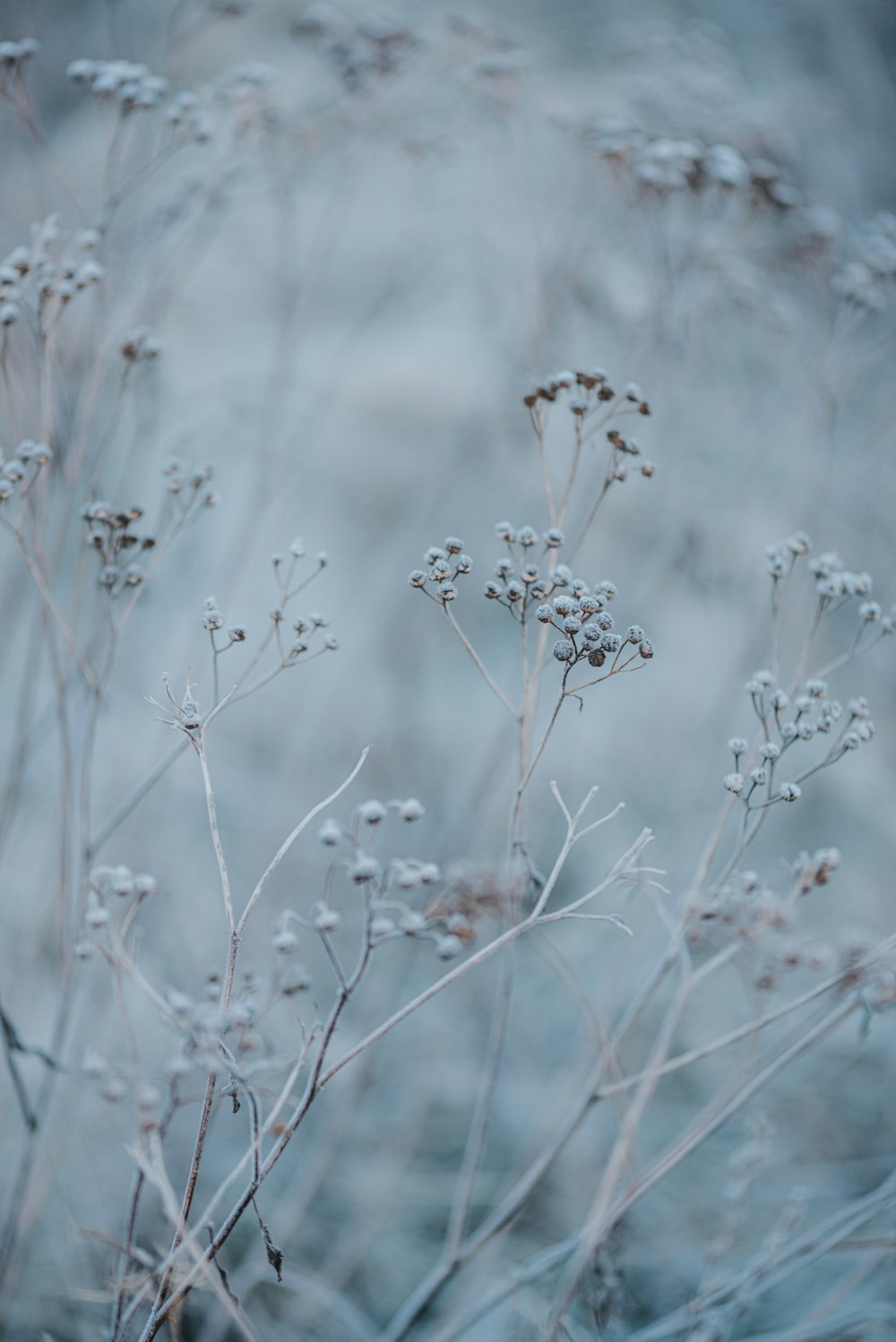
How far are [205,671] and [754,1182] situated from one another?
1843mm

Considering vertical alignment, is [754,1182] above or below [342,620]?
below

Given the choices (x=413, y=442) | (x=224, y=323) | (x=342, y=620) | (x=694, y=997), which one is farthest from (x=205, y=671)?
(x=694, y=997)

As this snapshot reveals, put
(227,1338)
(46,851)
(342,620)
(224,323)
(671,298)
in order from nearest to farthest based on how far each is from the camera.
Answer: (671,298) → (227,1338) → (46,851) → (342,620) → (224,323)

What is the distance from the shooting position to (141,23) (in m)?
2.70

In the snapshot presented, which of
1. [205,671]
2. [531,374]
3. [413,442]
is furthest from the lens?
[413,442]

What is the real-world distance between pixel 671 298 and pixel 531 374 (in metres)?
0.35

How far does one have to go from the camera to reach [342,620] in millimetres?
2400

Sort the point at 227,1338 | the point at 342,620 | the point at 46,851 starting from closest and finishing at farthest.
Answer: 1. the point at 227,1338
2. the point at 46,851
3. the point at 342,620

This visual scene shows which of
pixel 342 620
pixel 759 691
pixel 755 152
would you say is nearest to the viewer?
pixel 759 691

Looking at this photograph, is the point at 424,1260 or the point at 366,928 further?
the point at 424,1260

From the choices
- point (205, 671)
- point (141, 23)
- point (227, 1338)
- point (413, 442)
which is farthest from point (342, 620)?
point (141, 23)

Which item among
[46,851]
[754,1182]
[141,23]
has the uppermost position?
[141,23]

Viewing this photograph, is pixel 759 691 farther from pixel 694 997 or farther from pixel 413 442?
pixel 413 442

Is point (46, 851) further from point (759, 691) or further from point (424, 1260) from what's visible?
point (759, 691)
